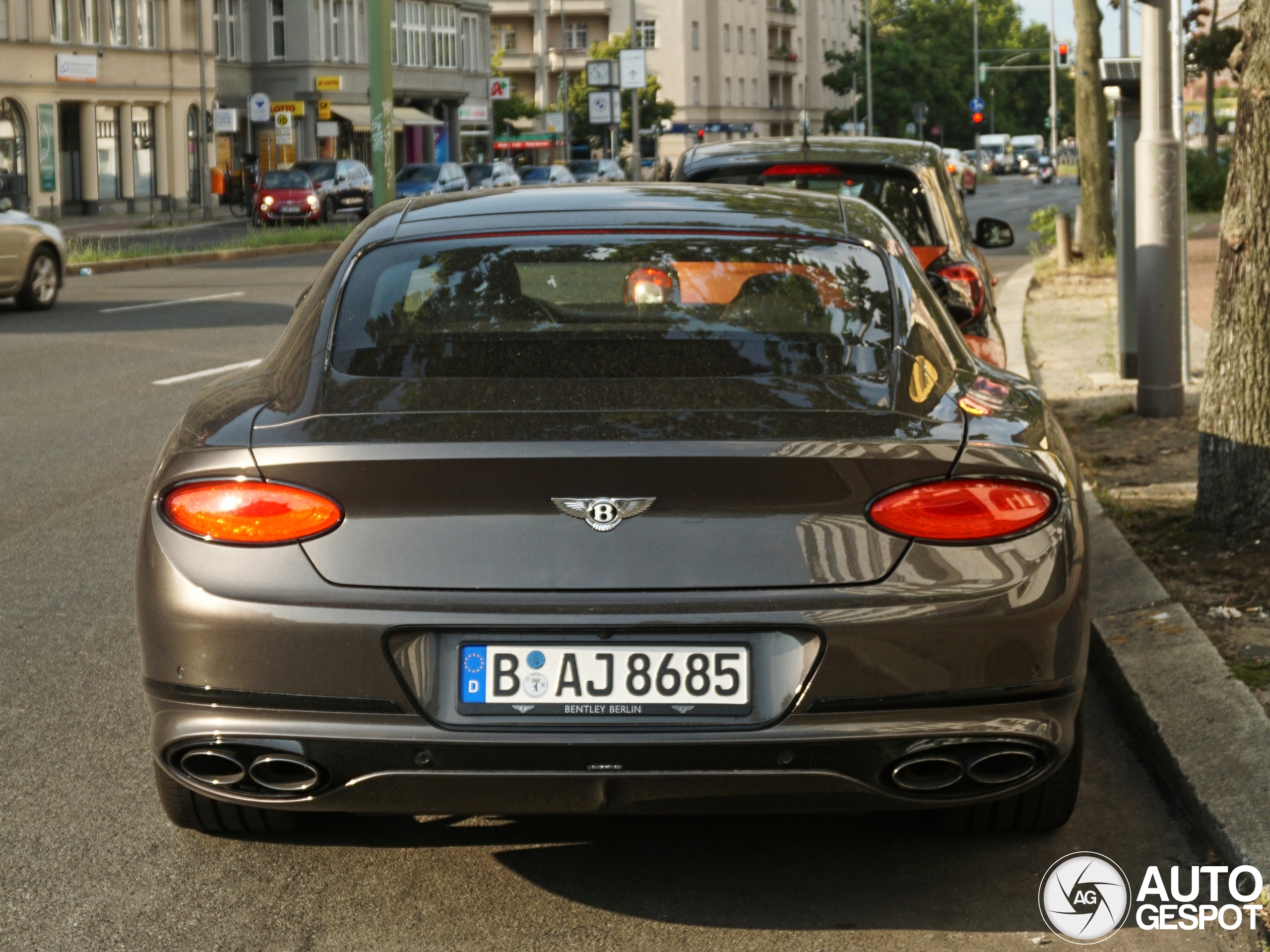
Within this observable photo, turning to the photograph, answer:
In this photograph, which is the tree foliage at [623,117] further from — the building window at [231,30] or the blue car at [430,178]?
the blue car at [430,178]

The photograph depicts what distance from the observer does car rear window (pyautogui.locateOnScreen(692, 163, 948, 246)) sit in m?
7.73

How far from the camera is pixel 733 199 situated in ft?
15.1

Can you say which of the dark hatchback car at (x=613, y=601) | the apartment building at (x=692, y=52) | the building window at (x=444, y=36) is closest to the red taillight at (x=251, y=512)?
the dark hatchback car at (x=613, y=601)

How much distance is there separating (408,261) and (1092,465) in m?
4.75

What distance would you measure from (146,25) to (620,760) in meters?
56.1

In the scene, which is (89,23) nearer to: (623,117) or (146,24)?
(146,24)

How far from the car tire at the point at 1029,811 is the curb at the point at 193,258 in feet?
73.3

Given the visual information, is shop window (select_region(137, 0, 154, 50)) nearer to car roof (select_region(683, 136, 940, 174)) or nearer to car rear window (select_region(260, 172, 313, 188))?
car rear window (select_region(260, 172, 313, 188))

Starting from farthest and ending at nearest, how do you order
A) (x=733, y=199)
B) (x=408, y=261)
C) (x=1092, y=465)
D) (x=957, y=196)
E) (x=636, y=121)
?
1. (x=636, y=121)
2. (x=957, y=196)
3. (x=1092, y=465)
4. (x=733, y=199)
5. (x=408, y=261)

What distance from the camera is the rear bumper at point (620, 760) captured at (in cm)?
329

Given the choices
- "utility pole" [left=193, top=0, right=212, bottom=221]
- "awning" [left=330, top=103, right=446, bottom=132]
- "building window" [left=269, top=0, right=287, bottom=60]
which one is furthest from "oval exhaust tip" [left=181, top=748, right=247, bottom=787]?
"building window" [left=269, top=0, right=287, bottom=60]

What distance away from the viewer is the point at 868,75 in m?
108

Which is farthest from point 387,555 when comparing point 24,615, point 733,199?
point 24,615

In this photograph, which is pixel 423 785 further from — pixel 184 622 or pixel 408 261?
pixel 408 261
